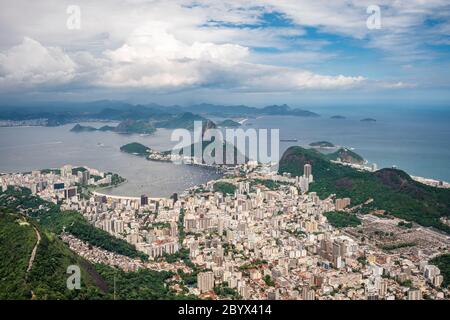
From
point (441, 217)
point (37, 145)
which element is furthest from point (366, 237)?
point (37, 145)

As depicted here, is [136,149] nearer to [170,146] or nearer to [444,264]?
[170,146]

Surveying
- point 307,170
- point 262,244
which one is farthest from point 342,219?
point 307,170

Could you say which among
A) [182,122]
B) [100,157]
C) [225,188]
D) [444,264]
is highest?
[182,122]

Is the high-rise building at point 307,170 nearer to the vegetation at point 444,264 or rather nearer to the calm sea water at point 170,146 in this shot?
the calm sea water at point 170,146

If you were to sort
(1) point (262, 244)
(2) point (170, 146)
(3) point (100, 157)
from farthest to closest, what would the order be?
(2) point (170, 146) < (3) point (100, 157) < (1) point (262, 244)

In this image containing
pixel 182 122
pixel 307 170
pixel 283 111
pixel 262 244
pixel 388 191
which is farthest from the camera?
pixel 283 111

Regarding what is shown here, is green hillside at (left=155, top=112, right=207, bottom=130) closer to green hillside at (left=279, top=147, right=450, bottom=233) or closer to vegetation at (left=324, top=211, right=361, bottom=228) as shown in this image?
green hillside at (left=279, top=147, right=450, bottom=233)
